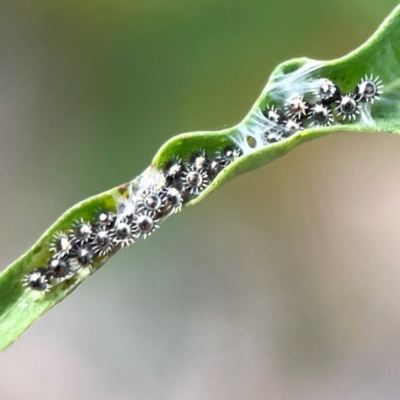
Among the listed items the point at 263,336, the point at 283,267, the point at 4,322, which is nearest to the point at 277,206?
the point at 283,267

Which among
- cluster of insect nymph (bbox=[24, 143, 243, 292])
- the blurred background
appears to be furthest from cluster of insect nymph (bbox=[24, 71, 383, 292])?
the blurred background

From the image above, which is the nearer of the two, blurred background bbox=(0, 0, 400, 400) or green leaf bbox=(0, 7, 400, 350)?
green leaf bbox=(0, 7, 400, 350)

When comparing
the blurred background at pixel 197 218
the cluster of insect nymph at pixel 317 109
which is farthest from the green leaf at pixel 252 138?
the blurred background at pixel 197 218

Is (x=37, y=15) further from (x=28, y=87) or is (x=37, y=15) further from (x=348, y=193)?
(x=348, y=193)

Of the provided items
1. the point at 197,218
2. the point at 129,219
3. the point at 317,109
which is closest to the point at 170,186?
the point at 129,219

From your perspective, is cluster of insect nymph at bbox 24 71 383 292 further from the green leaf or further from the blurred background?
the blurred background

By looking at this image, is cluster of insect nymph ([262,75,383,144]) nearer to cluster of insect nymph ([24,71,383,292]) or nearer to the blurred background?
cluster of insect nymph ([24,71,383,292])
